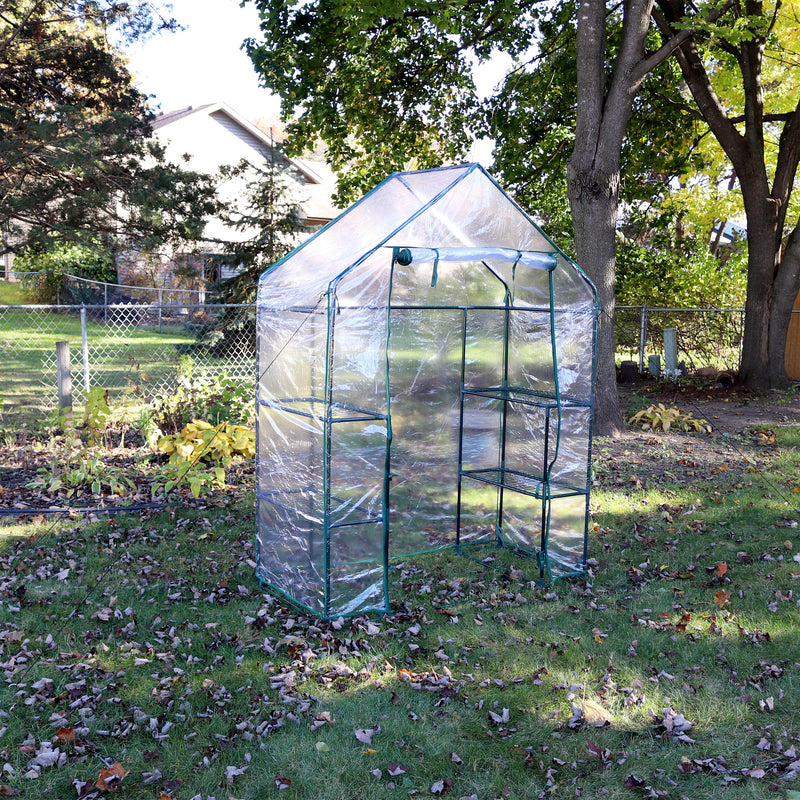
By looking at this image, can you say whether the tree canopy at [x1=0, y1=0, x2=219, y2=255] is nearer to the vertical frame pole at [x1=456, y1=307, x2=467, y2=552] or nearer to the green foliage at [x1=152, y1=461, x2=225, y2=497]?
the green foliage at [x1=152, y1=461, x2=225, y2=497]

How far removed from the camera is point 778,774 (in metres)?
3.19

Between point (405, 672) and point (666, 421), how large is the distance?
7.30 meters

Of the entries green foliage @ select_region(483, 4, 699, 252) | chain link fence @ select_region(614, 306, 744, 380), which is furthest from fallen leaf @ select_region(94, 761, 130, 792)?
chain link fence @ select_region(614, 306, 744, 380)

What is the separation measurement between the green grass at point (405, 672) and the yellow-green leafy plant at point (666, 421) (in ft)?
14.1

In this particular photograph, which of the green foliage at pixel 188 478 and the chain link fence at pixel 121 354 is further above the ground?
the chain link fence at pixel 121 354

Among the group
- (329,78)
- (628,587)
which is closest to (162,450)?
(628,587)

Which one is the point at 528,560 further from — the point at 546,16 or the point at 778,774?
the point at 546,16

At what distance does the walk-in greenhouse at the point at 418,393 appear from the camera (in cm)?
456

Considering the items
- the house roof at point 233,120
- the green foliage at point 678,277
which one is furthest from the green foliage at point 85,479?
the house roof at point 233,120

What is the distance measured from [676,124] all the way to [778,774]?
39.8 feet

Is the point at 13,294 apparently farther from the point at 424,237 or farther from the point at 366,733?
the point at 366,733

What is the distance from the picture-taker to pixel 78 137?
10.8m

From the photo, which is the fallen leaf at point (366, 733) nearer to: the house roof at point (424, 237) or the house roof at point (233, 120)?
the house roof at point (424, 237)

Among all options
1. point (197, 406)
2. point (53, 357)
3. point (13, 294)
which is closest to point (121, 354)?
point (53, 357)
